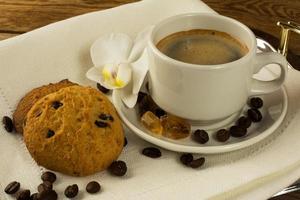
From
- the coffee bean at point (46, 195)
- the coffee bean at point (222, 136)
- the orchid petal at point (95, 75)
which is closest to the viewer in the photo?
the coffee bean at point (46, 195)

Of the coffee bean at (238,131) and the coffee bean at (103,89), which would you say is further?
the coffee bean at (103,89)

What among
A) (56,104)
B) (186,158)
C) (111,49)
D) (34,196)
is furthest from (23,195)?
(111,49)

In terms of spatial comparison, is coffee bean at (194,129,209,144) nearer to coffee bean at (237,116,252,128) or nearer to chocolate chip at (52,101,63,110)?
coffee bean at (237,116,252,128)

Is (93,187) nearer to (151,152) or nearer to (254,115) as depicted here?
(151,152)

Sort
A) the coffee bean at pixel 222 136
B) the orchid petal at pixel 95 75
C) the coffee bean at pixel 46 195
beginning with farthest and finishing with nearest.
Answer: the orchid petal at pixel 95 75, the coffee bean at pixel 222 136, the coffee bean at pixel 46 195

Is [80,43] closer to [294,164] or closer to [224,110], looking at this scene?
[224,110]

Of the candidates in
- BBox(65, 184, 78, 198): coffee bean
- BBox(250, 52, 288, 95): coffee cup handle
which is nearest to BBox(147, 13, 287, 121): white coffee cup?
BBox(250, 52, 288, 95): coffee cup handle

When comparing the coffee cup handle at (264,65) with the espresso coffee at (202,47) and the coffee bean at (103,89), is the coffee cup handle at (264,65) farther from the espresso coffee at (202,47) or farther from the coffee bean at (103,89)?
the coffee bean at (103,89)

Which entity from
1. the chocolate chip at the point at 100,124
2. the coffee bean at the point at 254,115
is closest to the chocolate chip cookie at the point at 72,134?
the chocolate chip at the point at 100,124
